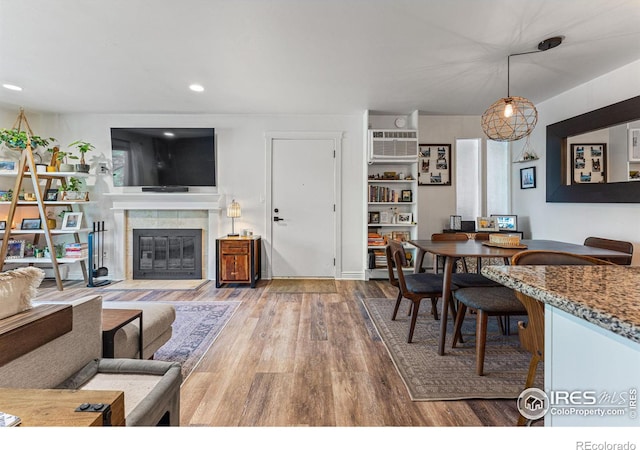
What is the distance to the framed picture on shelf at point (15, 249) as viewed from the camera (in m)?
3.89

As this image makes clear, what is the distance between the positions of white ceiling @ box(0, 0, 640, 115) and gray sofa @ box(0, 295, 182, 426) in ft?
6.93

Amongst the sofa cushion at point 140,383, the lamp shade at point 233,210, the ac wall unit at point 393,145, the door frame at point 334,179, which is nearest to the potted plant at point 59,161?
the lamp shade at point 233,210

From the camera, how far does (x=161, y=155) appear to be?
14.4 feet

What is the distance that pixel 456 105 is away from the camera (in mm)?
4125

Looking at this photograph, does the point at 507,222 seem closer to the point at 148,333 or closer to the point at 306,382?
the point at 306,382

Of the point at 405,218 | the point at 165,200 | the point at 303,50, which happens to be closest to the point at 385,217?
the point at 405,218

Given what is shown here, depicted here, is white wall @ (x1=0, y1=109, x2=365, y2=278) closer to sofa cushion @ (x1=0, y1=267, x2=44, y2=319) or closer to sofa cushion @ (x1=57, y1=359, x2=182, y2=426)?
sofa cushion @ (x1=57, y1=359, x2=182, y2=426)

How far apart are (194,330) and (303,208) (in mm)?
2394

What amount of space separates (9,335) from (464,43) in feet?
10.8

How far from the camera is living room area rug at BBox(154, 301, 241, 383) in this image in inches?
84.7

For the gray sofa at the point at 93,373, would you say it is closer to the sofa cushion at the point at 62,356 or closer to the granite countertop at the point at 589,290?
the sofa cushion at the point at 62,356

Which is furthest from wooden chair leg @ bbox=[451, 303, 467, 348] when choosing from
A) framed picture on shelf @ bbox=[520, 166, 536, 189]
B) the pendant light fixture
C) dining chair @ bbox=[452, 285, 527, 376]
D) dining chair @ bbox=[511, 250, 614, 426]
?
framed picture on shelf @ bbox=[520, 166, 536, 189]
